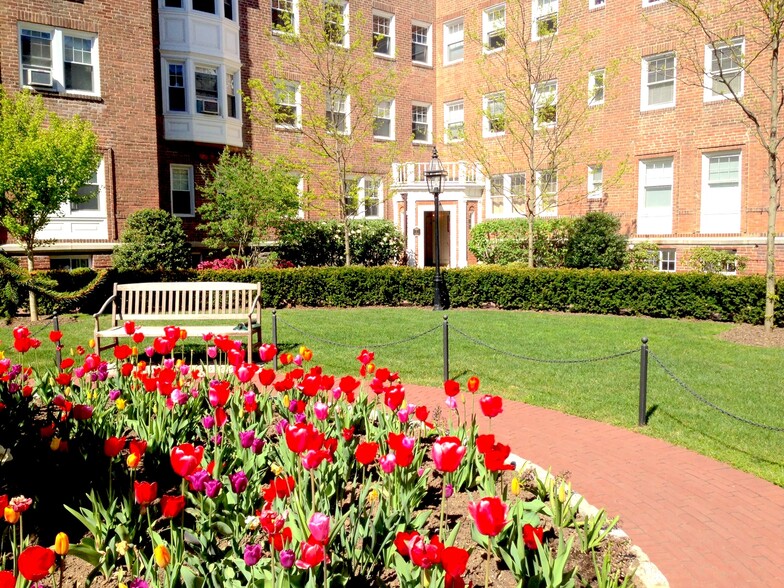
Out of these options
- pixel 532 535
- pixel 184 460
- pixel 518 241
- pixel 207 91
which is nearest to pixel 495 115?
pixel 518 241

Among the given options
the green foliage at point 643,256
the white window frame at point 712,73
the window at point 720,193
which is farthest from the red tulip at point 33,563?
the window at point 720,193

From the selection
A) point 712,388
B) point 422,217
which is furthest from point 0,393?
point 422,217

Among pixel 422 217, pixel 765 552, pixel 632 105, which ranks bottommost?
pixel 765 552

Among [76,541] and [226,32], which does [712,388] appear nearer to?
[76,541]

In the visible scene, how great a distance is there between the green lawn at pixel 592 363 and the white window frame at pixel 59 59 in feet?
27.0

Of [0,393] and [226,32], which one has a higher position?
[226,32]

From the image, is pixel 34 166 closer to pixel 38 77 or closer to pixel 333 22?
pixel 38 77

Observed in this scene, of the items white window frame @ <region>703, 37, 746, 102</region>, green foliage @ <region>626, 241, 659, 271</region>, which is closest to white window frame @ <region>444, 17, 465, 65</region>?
white window frame @ <region>703, 37, 746, 102</region>

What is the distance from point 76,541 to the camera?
A: 3.68 metres

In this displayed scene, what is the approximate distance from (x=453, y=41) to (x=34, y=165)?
19.2 metres

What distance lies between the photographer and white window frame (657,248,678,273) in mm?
20819

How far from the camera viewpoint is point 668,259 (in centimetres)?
2112

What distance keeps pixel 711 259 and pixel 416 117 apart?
13599mm

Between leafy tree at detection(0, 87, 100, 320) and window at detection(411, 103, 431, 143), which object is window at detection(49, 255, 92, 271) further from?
window at detection(411, 103, 431, 143)
